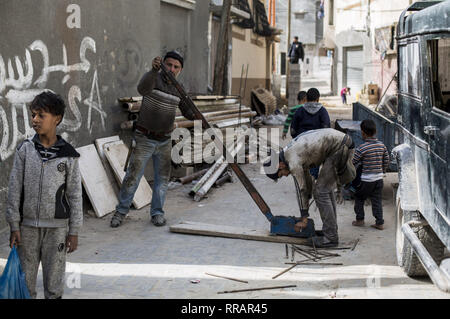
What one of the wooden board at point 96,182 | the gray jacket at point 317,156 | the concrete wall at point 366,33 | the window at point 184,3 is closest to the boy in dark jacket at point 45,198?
the gray jacket at point 317,156

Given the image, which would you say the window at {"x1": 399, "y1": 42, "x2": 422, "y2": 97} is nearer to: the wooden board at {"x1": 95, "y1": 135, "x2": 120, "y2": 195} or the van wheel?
the van wheel

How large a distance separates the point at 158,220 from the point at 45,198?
11.7 feet

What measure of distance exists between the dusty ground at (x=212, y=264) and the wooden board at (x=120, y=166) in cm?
23

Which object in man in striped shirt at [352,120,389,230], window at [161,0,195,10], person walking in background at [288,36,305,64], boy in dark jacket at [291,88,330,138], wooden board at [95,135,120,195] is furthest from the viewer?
person walking in background at [288,36,305,64]

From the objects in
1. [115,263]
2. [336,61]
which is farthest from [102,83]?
[336,61]

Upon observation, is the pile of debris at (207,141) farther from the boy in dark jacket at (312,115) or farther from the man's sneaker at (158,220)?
the boy in dark jacket at (312,115)

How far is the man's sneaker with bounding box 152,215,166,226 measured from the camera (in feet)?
23.4

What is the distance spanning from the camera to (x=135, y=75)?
9070mm

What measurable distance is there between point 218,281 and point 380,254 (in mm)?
1896

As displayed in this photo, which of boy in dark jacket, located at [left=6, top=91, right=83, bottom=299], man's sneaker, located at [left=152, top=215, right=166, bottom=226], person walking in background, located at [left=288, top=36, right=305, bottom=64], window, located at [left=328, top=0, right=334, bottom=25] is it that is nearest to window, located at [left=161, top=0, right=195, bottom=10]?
man's sneaker, located at [left=152, top=215, right=166, bottom=226]

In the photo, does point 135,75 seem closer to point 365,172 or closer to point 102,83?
point 102,83

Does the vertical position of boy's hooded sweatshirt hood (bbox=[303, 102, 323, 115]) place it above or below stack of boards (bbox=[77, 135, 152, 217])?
above

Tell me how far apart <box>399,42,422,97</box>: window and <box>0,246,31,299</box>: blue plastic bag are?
3447 mm

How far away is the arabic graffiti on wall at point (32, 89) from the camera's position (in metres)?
6.04
